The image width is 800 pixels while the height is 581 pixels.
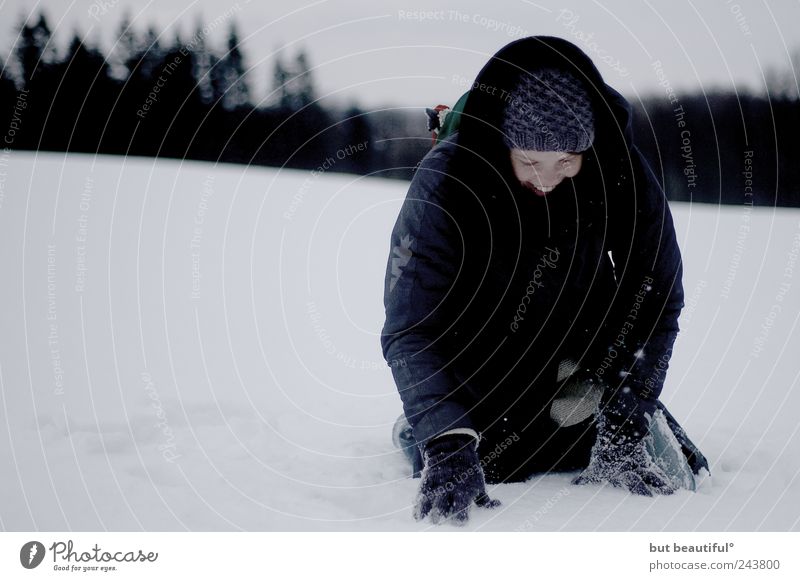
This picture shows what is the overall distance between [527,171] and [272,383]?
1.86 ft

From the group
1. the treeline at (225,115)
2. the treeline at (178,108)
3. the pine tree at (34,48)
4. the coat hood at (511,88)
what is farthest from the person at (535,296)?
the pine tree at (34,48)

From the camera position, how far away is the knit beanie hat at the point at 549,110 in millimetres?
722

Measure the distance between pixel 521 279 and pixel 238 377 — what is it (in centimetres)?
53

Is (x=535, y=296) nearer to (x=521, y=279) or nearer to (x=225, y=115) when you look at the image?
(x=521, y=279)

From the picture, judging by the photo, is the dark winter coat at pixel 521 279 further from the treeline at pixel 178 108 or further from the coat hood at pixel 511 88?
the treeline at pixel 178 108

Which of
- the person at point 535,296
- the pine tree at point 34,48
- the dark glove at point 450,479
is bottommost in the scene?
the dark glove at point 450,479

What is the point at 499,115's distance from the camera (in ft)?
2.46

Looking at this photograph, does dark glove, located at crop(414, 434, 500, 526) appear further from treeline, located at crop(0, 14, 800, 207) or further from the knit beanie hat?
treeline, located at crop(0, 14, 800, 207)

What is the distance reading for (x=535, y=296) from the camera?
0.88 m

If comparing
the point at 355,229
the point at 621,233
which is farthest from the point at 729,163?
the point at 621,233

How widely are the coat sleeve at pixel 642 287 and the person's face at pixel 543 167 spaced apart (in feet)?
0.22
